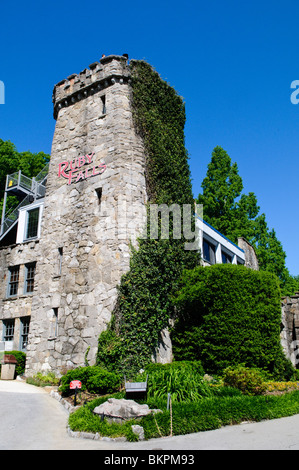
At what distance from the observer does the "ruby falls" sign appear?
1695cm

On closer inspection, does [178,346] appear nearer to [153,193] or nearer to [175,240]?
[175,240]

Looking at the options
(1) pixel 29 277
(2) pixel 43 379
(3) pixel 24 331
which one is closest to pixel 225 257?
(1) pixel 29 277

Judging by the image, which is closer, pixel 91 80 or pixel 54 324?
pixel 54 324

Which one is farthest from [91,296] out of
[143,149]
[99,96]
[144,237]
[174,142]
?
[99,96]

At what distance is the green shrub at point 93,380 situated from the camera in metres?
11.7

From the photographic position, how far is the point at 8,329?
63.9 ft

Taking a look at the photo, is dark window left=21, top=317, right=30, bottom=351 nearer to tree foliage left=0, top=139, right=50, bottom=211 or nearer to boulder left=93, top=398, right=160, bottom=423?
boulder left=93, top=398, right=160, bottom=423

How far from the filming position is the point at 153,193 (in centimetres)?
1659

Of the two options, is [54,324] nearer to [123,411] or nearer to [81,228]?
[81,228]

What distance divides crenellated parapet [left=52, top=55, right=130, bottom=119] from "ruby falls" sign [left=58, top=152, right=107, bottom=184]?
3.42 metres

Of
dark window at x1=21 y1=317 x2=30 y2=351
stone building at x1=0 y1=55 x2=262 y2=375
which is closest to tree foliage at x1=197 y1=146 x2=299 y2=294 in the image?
stone building at x1=0 y1=55 x2=262 y2=375

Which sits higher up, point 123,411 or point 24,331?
point 24,331

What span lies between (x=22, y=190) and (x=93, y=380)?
15.4m

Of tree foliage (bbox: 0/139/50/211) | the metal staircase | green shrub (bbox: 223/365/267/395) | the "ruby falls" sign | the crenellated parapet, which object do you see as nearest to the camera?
green shrub (bbox: 223/365/267/395)
